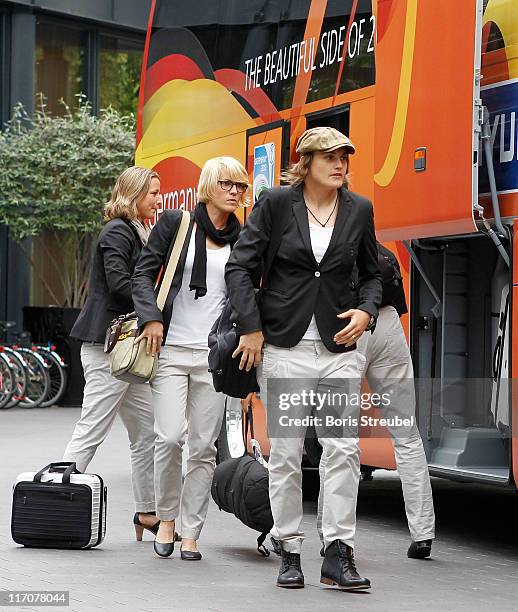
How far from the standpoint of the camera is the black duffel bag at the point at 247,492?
6.99 metres

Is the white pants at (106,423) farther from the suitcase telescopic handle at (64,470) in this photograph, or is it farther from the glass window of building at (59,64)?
the glass window of building at (59,64)

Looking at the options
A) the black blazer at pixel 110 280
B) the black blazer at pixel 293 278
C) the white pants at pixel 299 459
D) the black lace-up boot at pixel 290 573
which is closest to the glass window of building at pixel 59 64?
the black blazer at pixel 110 280

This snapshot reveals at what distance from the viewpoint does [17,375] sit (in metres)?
19.1

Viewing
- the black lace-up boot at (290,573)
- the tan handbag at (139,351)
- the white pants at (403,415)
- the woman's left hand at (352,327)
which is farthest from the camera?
the white pants at (403,415)

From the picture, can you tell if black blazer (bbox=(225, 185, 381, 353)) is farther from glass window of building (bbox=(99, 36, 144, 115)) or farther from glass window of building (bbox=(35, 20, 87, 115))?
glass window of building (bbox=(99, 36, 144, 115))

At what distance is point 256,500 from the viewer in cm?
699

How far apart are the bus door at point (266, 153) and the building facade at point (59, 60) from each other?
44.2ft

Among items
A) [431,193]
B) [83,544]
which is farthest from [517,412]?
[83,544]

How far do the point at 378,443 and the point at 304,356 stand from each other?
1971 mm

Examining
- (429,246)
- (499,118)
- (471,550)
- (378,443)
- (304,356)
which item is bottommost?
(471,550)

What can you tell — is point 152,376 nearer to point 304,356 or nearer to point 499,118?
point 304,356

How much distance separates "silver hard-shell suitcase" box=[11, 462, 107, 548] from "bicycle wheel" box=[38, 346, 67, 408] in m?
12.2

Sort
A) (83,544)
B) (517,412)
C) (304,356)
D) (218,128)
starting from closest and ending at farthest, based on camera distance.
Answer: (304,356), (517,412), (83,544), (218,128)

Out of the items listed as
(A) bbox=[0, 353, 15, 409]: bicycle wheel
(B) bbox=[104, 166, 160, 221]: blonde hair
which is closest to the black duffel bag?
(B) bbox=[104, 166, 160, 221]: blonde hair
